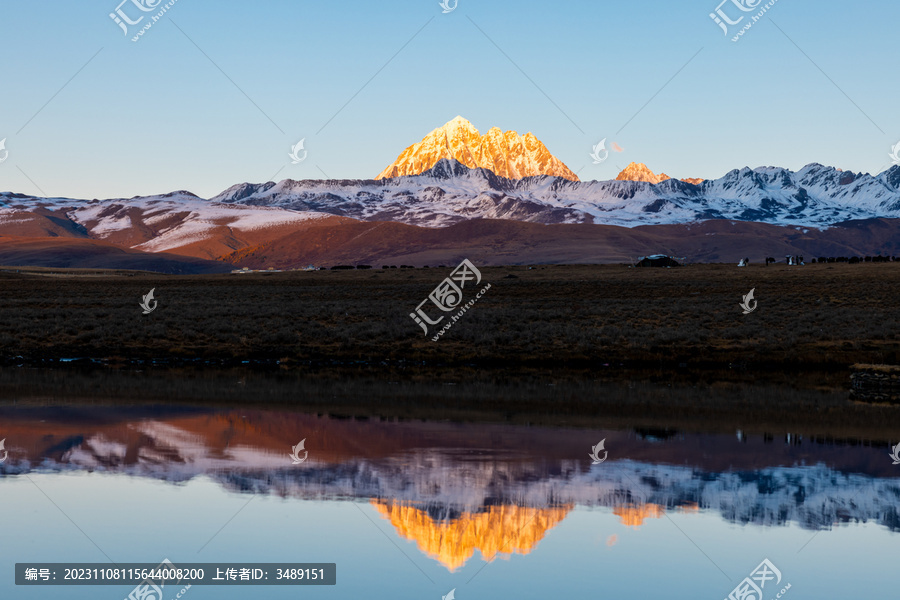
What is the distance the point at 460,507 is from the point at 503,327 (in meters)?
31.1

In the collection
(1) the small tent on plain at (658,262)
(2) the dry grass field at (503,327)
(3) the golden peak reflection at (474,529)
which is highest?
(1) the small tent on plain at (658,262)

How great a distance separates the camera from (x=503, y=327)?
1750 inches

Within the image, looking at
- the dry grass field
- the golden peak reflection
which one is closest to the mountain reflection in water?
the golden peak reflection

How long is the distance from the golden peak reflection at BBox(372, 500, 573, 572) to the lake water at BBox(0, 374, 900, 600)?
4cm

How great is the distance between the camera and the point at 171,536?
1192cm

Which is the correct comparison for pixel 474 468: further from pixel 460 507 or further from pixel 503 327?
pixel 503 327

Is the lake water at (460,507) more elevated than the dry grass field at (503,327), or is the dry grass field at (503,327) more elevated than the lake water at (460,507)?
the dry grass field at (503,327)

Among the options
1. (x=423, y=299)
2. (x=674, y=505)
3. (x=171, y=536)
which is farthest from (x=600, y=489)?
(x=423, y=299)

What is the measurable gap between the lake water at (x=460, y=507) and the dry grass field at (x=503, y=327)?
676 inches

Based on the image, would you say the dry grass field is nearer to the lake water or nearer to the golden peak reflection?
the lake water

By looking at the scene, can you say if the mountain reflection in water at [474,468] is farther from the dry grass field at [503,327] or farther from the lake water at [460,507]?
the dry grass field at [503,327]

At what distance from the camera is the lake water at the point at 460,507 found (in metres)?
10.8

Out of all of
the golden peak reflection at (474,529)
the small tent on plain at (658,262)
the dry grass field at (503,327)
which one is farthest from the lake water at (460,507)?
the small tent on plain at (658,262)

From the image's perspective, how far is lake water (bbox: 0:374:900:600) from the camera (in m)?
10.8
